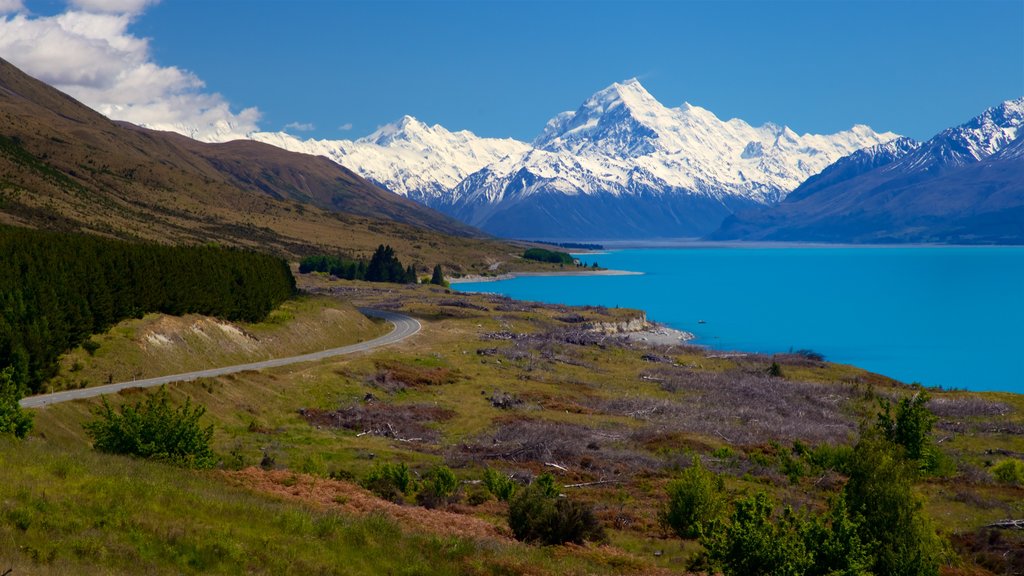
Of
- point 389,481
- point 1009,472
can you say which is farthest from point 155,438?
point 1009,472

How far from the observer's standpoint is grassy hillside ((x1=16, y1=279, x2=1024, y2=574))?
29547mm

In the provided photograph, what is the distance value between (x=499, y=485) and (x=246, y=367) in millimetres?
35582

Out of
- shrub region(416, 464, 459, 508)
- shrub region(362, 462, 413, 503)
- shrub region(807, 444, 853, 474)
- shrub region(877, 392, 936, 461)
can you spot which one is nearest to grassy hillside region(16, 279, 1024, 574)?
shrub region(807, 444, 853, 474)

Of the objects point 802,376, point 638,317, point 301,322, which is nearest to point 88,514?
point 301,322

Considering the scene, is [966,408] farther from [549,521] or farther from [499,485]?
[549,521]

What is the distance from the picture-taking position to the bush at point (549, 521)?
2783 cm

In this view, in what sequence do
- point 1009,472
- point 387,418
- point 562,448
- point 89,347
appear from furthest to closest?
point 89,347 < point 387,418 < point 562,448 < point 1009,472

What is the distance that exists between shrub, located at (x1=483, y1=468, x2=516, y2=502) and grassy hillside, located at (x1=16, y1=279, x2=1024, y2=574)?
0.45m

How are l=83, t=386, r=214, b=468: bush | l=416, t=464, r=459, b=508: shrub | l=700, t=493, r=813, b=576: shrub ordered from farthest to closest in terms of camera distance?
l=416, t=464, r=459, b=508: shrub, l=83, t=386, r=214, b=468: bush, l=700, t=493, r=813, b=576: shrub

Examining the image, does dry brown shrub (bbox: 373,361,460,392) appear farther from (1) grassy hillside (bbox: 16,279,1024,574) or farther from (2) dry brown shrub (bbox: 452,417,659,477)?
(2) dry brown shrub (bbox: 452,417,659,477)

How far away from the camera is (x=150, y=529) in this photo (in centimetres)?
2089

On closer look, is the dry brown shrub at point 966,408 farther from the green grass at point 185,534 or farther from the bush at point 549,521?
the green grass at point 185,534

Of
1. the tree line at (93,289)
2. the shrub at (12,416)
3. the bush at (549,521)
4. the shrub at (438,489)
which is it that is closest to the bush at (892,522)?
the bush at (549,521)

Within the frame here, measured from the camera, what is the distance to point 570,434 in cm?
5150
